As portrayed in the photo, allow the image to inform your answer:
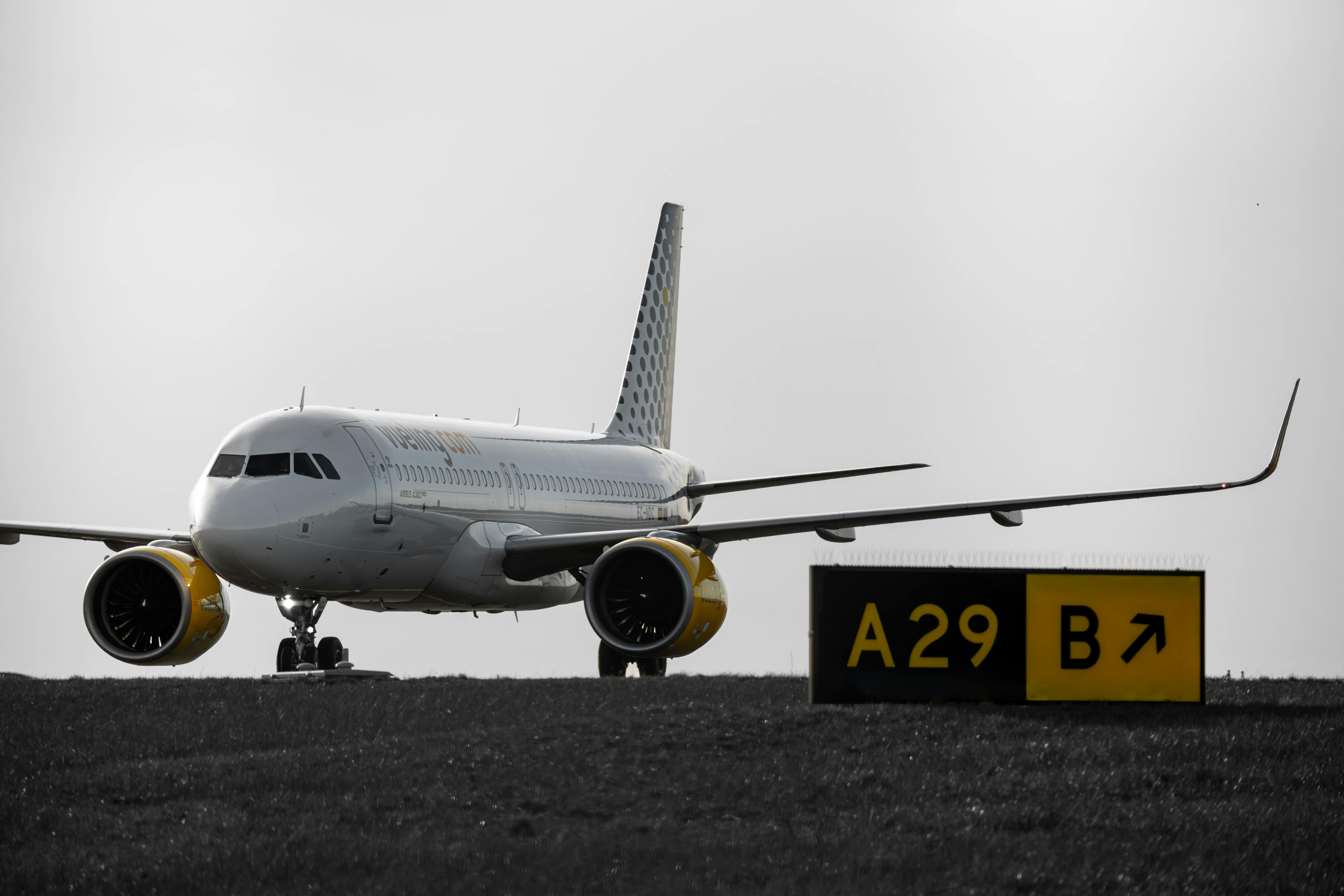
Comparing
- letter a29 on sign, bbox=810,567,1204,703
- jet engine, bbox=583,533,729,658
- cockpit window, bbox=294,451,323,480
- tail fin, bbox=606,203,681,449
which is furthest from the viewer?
tail fin, bbox=606,203,681,449

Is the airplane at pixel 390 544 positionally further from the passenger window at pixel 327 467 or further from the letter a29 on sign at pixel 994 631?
the letter a29 on sign at pixel 994 631

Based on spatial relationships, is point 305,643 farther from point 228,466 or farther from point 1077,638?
point 1077,638

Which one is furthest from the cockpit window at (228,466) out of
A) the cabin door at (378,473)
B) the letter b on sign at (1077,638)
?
the letter b on sign at (1077,638)

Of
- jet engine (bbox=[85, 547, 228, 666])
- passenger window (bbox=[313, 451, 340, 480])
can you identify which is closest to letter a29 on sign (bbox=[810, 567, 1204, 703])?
passenger window (bbox=[313, 451, 340, 480])

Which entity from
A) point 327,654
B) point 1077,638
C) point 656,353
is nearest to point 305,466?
point 327,654

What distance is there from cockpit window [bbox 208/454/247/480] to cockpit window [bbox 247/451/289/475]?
4.1 inches

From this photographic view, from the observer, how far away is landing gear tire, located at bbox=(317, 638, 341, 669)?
85.4 ft

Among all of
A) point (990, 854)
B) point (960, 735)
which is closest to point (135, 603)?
point (960, 735)

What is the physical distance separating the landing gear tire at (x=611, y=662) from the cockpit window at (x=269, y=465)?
741cm

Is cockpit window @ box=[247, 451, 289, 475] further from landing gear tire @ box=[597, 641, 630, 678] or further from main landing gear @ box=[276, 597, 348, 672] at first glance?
landing gear tire @ box=[597, 641, 630, 678]

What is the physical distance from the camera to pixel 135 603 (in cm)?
2591

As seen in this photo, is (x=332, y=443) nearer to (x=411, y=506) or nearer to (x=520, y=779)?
(x=411, y=506)

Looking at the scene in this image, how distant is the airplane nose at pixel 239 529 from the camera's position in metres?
24.5

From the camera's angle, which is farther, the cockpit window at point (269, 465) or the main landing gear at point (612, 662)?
the main landing gear at point (612, 662)
